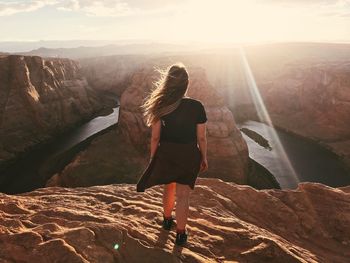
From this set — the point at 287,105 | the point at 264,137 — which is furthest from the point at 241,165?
the point at 287,105

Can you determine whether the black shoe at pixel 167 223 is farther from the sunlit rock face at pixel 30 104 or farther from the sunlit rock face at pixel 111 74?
the sunlit rock face at pixel 111 74

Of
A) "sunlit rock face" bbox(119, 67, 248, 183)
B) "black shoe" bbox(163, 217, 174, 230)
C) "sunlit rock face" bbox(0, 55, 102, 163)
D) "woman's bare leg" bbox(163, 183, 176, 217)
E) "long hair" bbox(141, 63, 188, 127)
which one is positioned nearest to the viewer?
"long hair" bbox(141, 63, 188, 127)

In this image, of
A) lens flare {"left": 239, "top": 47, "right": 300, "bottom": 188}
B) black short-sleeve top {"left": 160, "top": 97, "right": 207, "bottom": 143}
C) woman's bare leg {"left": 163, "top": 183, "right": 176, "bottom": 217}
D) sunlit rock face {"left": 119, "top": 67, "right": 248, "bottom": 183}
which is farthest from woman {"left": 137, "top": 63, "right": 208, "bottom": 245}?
lens flare {"left": 239, "top": 47, "right": 300, "bottom": 188}

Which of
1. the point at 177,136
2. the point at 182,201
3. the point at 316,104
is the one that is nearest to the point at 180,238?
the point at 182,201

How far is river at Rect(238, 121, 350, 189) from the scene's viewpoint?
36250mm

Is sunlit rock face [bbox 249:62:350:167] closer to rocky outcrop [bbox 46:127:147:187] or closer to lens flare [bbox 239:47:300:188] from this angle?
lens flare [bbox 239:47:300:188]

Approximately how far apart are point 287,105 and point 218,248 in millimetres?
56265

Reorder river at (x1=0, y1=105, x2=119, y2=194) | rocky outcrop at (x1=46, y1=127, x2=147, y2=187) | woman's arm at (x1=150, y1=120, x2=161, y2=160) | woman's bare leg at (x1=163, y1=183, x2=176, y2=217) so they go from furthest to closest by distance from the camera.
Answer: river at (x1=0, y1=105, x2=119, y2=194) → rocky outcrop at (x1=46, y1=127, x2=147, y2=187) → woman's bare leg at (x1=163, y1=183, x2=176, y2=217) → woman's arm at (x1=150, y1=120, x2=161, y2=160)

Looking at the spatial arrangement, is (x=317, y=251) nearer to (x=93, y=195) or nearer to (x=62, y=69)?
(x=93, y=195)

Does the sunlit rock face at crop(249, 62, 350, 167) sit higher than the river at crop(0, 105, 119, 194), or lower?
higher

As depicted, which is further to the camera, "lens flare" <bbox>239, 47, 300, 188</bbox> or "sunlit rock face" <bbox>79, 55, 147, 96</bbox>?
"sunlit rock face" <bbox>79, 55, 147, 96</bbox>

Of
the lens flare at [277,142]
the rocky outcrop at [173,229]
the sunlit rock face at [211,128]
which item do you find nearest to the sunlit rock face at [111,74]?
the lens flare at [277,142]

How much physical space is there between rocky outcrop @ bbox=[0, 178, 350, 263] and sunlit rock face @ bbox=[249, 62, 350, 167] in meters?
35.1

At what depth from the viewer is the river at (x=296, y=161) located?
36250 millimetres
